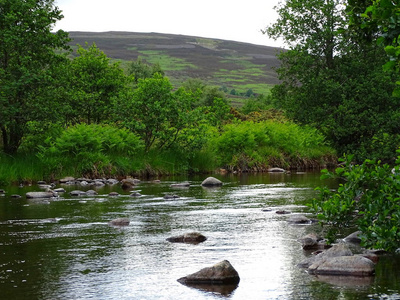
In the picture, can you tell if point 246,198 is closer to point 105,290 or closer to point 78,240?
point 78,240

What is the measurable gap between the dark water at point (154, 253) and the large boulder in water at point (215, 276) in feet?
0.51

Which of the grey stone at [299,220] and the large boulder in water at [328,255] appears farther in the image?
the grey stone at [299,220]

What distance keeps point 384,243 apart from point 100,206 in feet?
32.4

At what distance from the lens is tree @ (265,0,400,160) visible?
32.8 metres

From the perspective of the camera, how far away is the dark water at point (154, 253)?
7117mm

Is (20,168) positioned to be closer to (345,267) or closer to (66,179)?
(66,179)

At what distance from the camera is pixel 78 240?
10875 mm

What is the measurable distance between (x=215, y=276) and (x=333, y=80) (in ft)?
95.4

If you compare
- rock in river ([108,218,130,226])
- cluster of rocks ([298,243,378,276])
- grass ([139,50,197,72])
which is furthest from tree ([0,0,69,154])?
grass ([139,50,197,72])

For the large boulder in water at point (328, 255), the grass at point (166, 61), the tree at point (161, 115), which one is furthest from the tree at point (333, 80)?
the grass at point (166, 61)

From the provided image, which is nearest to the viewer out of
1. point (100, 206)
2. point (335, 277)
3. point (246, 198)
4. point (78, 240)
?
point (335, 277)

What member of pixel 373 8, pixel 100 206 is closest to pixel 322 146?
pixel 100 206

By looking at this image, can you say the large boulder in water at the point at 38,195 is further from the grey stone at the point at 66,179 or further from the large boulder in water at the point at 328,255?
the large boulder in water at the point at 328,255

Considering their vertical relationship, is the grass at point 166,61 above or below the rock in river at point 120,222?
above
